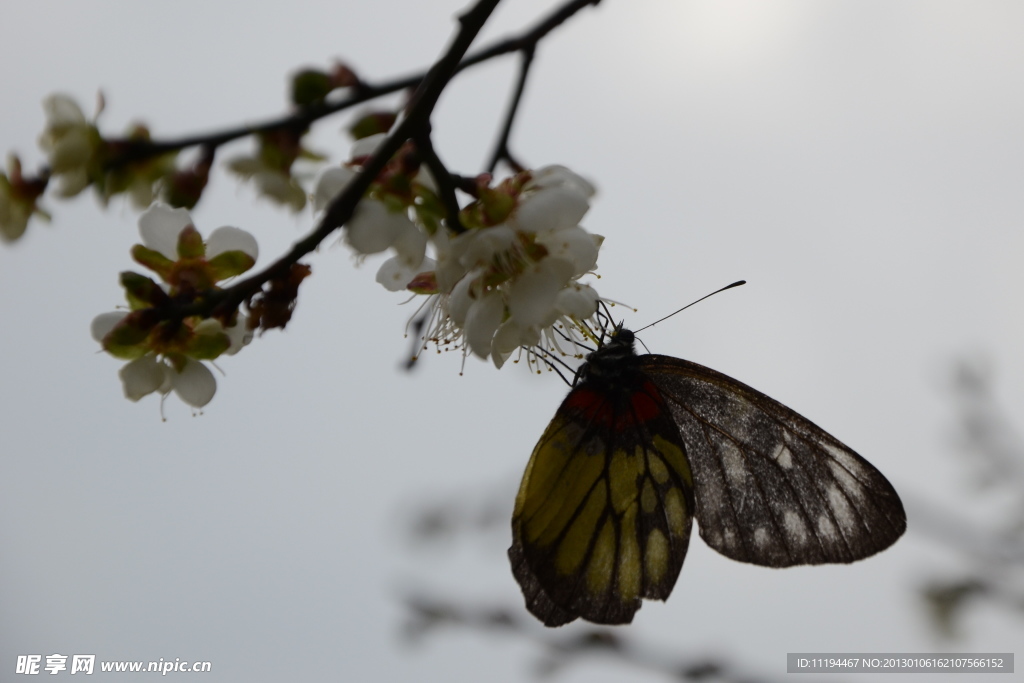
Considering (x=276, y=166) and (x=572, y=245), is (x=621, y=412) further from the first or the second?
(x=276, y=166)

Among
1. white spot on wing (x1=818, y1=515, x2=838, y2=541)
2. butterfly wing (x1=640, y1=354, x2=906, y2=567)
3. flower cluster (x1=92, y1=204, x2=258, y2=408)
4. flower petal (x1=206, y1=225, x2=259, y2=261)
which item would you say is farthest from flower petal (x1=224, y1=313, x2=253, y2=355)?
white spot on wing (x1=818, y1=515, x2=838, y2=541)

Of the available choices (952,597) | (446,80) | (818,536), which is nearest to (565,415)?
(818,536)

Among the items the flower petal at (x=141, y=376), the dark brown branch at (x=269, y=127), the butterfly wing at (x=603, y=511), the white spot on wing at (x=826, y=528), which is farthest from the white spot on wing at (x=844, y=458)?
the flower petal at (x=141, y=376)

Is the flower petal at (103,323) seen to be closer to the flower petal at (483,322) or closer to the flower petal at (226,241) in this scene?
the flower petal at (226,241)

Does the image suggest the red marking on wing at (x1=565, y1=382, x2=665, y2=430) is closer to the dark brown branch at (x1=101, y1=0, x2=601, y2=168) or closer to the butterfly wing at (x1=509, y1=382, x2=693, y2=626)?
the butterfly wing at (x1=509, y1=382, x2=693, y2=626)

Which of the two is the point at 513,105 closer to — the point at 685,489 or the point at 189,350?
the point at 189,350

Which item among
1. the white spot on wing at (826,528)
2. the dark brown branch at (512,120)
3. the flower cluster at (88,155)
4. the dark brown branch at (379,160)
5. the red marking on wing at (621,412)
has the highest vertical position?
the dark brown branch at (512,120)

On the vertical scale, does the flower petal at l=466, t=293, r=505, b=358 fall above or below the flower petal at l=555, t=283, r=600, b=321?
below
